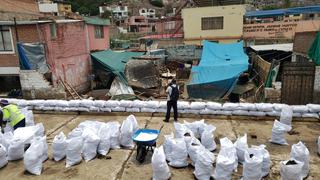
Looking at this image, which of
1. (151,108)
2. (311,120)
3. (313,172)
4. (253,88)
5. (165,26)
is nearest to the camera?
(313,172)

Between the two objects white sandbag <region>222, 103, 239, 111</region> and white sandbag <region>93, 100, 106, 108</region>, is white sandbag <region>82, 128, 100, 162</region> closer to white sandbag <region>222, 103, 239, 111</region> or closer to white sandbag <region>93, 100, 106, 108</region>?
white sandbag <region>93, 100, 106, 108</region>

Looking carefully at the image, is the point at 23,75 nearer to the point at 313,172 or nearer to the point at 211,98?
the point at 211,98

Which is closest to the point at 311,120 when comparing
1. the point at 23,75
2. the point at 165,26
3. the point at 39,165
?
the point at 39,165

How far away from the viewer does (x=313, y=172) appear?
5309 mm

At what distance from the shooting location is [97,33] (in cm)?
2059

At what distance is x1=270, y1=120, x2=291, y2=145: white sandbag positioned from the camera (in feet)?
21.0

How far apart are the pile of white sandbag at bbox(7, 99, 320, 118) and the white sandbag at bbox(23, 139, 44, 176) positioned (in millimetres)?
3522

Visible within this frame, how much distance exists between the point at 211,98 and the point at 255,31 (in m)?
18.9

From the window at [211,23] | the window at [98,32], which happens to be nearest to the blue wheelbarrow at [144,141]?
the window at [98,32]

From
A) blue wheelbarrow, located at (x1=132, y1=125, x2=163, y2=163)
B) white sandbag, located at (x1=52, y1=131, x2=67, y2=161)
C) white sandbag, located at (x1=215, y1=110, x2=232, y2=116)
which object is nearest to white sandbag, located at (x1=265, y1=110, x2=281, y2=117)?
white sandbag, located at (x1=215, y1=110, x2=232, y2=116)

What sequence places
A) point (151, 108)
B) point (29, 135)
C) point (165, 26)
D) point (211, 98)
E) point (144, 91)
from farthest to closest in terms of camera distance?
point (165, 26), point (144, 91), point (211, 98), point (151, 108), point (29, 135)

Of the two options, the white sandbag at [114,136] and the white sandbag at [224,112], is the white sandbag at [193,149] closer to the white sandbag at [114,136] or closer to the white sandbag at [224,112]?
the white sandbag at [114,136]

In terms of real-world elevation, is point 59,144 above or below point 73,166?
above

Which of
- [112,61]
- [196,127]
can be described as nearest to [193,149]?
[196,127]
